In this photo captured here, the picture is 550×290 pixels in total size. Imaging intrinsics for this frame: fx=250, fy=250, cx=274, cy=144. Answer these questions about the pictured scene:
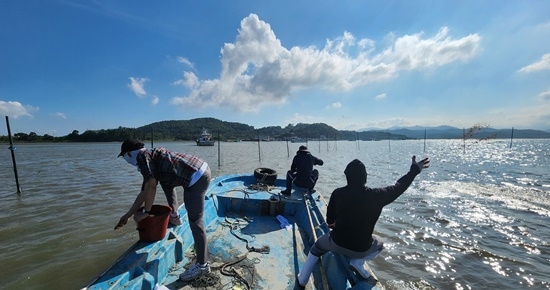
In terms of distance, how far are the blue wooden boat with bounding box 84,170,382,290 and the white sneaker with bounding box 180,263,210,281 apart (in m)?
0.07

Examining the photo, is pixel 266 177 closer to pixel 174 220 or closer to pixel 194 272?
pixel 174 220

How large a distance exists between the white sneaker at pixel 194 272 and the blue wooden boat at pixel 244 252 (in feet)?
0.22

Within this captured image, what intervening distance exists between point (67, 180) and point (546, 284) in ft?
67.7

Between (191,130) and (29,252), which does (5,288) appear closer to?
(29,252)

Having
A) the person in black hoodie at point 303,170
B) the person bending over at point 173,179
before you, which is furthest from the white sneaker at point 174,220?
the person in black hoodie at point 303,170

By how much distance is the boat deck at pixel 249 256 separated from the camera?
3.68 m

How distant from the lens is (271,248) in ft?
16.0

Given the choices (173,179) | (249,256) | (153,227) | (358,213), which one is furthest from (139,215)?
(358,213)

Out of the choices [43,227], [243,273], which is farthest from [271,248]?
[43,227]

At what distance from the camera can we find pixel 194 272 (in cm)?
356

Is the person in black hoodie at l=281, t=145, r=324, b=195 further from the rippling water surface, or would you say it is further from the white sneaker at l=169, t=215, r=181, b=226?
the white sneaker at l=169, t=215, r=181, b=226

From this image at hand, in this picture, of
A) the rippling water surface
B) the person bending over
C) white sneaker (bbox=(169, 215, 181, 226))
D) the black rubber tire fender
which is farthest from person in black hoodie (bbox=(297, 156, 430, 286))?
the black rubber tire fender

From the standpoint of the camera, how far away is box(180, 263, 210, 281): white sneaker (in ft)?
11.6

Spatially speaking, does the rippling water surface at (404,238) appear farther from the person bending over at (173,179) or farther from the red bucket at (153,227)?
the person bending over at (173,179)
